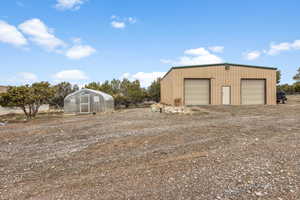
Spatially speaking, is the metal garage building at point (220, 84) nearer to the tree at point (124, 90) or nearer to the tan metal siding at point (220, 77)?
the tan metal siding at point (220, 77)

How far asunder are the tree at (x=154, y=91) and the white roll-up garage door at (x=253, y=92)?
19012 mm

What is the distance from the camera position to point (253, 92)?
61.9 feet

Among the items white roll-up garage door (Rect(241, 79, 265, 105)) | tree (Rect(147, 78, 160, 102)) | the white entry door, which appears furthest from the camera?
tree (Rect(147, 78, 160, 102))

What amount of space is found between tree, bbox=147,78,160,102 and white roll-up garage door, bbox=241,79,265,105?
19.0 metres

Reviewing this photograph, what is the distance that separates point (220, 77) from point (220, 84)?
2.37 feet

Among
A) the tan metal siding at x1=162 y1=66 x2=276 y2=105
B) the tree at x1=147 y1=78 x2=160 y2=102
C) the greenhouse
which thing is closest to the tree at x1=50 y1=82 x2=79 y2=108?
the tree at x1=147 y1=78 x2=160 y2=102

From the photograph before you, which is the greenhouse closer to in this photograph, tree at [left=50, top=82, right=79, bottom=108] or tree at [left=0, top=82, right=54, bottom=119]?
tree at [left=0, top=82, right=54, bottom=119]

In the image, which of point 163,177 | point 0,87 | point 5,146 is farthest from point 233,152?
point 0,87

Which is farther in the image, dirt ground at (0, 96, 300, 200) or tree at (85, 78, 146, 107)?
tree at (85, 78, 146, 107)

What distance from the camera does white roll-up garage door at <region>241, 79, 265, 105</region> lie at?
1873 cm

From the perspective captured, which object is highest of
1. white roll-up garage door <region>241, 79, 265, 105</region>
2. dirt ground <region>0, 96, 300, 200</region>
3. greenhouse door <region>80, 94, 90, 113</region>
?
white roll-up garage door <region>241, 79, 265, 105</region>

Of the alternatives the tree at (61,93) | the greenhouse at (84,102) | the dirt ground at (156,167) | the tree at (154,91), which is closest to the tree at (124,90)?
the tree at (154,91)

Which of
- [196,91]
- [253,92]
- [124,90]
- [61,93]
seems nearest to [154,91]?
[124,90]

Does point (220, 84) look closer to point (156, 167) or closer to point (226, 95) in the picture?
point (226, 95)
